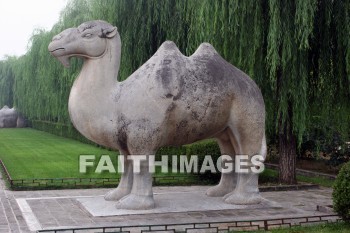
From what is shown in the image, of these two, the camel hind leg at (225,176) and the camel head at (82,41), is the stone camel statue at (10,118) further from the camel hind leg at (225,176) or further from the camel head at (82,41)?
the camel head at (82,41)

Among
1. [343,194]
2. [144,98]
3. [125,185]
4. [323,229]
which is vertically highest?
[144,98]

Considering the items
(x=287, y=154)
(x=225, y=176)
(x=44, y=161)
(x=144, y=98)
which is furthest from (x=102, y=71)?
(x=44, y=161)

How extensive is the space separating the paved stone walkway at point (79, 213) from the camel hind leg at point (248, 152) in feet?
1.12

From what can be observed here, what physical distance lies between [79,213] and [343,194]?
3969 mm

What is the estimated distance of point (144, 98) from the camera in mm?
6891

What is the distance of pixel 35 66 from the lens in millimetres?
23641

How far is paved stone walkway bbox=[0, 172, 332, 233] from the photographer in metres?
6.49

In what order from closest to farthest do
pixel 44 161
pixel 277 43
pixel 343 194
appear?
pixel 343 194
pixel 277 43
pixel 44 161

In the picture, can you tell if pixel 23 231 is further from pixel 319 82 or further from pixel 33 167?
pixel 33 167

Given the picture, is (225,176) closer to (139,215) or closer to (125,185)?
(125,185)

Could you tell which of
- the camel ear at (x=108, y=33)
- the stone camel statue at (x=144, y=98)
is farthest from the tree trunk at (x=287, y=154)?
the camel ear at (x=108, y=33)

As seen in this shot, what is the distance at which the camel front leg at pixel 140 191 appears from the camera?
7.00 metres

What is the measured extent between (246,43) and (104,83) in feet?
11.2

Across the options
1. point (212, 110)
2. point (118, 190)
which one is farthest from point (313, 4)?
point (118, 190)
